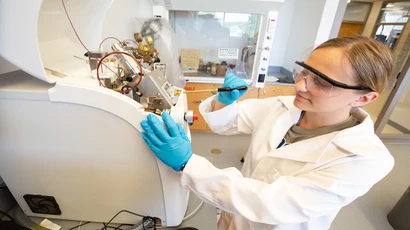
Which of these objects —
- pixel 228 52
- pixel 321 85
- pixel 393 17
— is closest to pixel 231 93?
pixel 321 85

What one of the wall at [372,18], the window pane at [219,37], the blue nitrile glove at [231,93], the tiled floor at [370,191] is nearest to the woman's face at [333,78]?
the blue nitrile glove at [231,93]

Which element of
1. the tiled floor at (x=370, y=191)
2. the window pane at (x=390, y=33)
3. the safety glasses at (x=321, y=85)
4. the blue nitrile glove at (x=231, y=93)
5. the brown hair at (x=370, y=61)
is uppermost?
the window pane at (x=390, y=33)

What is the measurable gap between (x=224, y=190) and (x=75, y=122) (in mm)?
540

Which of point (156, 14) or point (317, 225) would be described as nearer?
point (317, 225)

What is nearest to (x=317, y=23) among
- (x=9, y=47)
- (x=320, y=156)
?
(x=320, y=156)

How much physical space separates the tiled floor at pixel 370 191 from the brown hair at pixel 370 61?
121 cm

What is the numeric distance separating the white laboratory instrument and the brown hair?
0.55m

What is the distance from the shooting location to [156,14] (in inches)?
64.7

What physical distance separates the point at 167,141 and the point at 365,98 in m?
0.65

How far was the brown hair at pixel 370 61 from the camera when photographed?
1.69ft

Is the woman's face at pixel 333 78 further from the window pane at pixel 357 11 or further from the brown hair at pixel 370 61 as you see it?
the window pane at pixel 357 11

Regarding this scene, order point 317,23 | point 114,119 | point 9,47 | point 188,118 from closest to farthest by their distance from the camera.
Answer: point 9,47 → point 114,119 → point 188,118 → point 317,23

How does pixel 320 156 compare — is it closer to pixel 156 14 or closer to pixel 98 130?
pixel 98 130

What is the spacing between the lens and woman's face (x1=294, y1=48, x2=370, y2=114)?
1.73ft
